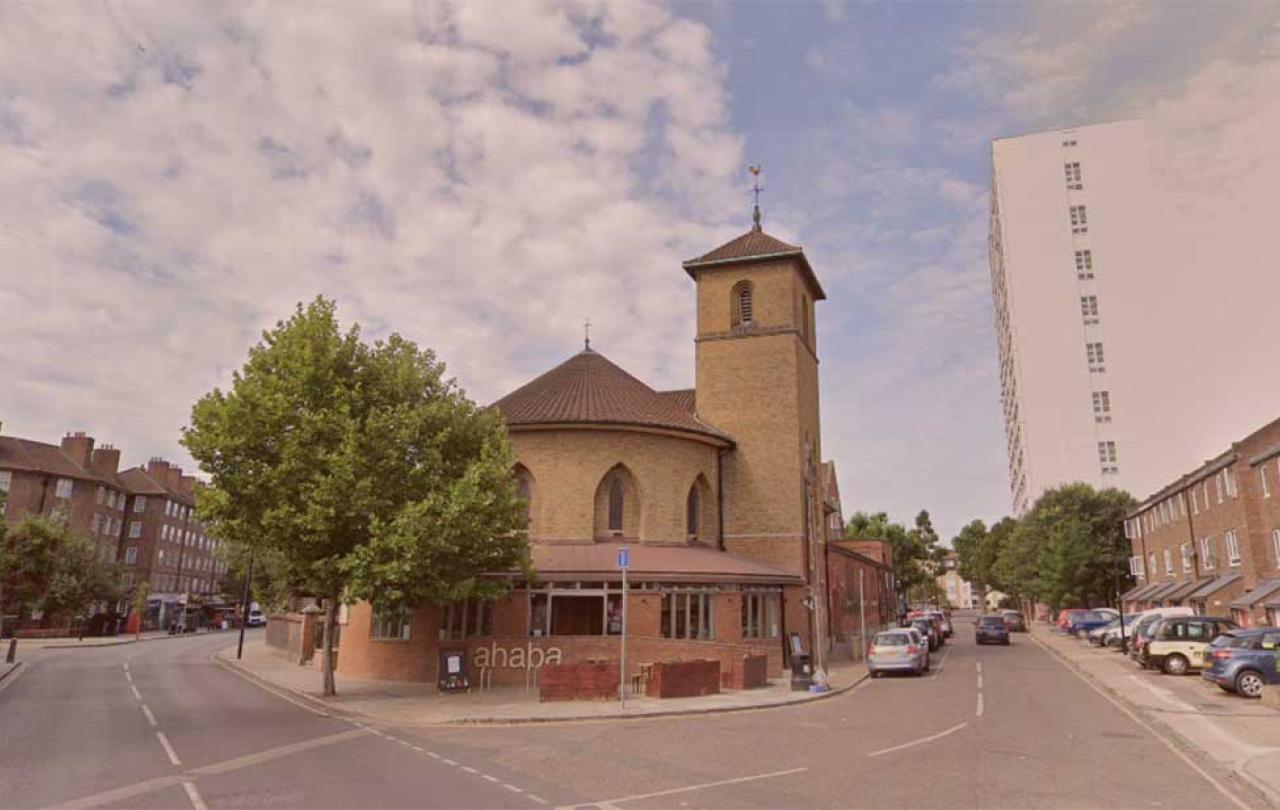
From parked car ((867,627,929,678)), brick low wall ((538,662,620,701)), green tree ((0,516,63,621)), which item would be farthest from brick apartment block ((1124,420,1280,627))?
green tree ((0,516,63,621))

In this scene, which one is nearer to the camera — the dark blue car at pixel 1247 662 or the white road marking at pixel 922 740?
the white road marking at pixel 922 740

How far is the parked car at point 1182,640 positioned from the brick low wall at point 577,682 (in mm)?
18277

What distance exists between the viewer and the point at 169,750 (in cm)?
1349

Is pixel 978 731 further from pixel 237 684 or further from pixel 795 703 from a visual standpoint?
pixel 237 684

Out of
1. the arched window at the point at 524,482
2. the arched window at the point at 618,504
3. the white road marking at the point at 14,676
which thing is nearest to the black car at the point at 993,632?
the arched window at the point at 618,504

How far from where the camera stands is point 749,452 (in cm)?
3372

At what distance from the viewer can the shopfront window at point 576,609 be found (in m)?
24.6

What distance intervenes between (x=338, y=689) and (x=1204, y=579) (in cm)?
4014

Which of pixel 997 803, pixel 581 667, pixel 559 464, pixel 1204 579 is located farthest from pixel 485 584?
pixel 1204 579

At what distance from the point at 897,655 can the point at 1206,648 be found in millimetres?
8589

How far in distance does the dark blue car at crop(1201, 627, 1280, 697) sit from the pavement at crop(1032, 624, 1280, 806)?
39 centimetres

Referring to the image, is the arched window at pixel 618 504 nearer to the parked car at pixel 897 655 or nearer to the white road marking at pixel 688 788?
the parked car at pixel 897 655

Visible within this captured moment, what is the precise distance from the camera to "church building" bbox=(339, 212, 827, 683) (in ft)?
80.4

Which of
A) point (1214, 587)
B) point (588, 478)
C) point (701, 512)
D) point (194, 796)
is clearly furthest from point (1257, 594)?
point (194, 796)
